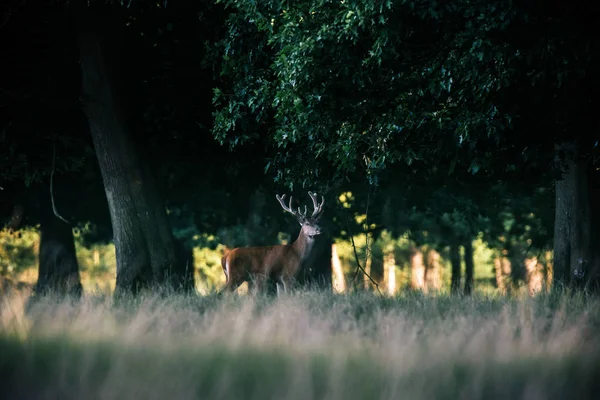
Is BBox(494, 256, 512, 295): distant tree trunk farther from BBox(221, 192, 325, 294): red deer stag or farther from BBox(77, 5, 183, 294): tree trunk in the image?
BBox(77, 5, 183, 294): tree trunk

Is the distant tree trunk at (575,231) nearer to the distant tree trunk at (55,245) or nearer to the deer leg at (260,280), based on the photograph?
the deer leg at (260,280)

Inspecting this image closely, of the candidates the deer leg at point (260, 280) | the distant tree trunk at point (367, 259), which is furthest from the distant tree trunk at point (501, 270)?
the deer leg at point (260, 280)

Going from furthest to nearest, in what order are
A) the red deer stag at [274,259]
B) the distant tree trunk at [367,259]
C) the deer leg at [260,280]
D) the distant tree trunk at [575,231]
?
the red deer stag at [274,259] < the deer leg at [260,280] < the distant tree trunk at [367,259] < the distant tree trunk at [575,231]

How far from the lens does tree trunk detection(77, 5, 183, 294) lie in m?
16.0

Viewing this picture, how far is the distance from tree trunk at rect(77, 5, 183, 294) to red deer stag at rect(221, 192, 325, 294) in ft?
4.76

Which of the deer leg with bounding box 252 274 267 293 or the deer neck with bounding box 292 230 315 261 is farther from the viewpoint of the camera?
the deer neck with bounding box 292 230 315 261

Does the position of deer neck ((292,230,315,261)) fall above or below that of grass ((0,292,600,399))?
above

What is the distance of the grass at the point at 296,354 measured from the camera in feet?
22.3

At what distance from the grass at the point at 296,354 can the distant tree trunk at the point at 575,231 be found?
436 cm

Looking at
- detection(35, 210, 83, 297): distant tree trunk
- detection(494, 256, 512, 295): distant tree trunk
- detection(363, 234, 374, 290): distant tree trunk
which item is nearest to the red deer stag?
detection(363, 234, 374, 290): distant tree trunk

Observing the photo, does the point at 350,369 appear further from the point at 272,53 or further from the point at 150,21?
the point at 150,21

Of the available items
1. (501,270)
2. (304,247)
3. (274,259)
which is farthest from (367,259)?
(501,270)

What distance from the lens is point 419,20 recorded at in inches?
534

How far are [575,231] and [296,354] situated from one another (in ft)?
27.5
